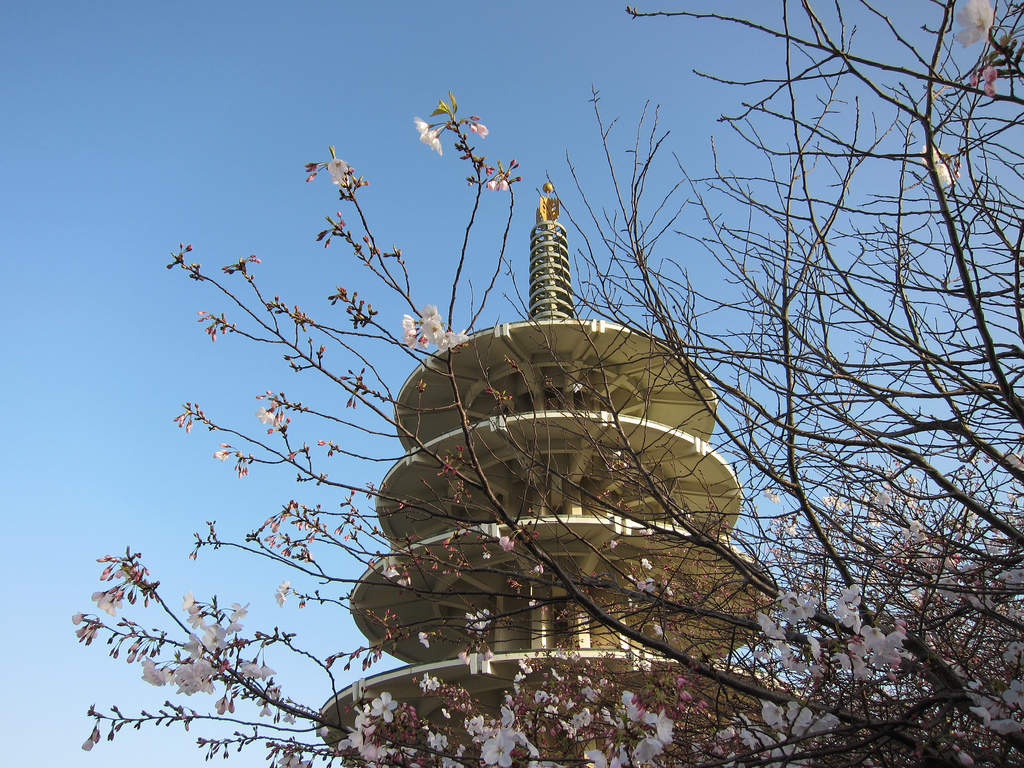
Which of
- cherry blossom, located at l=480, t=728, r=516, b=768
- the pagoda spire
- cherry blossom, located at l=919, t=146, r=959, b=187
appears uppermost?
the pagoda spire

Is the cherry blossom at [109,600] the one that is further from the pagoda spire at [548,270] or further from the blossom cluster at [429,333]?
the pagoda spire at [548,270]

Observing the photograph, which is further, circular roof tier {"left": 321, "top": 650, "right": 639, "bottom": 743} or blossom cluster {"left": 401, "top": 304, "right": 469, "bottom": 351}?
circular roof tier {"left": 321, "top": 650, "right": 639, "bottom": 743}

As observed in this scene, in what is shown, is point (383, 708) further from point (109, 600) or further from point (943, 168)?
point (943, 168)

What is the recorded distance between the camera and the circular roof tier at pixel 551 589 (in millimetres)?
4090

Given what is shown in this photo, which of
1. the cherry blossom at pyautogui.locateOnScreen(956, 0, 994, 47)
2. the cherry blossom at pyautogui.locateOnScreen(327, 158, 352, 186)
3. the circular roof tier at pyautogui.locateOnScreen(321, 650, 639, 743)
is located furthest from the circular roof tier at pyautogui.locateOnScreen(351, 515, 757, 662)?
the cherry blossom at pyautogui.locateOnScreen(956, 0, 994, 47)

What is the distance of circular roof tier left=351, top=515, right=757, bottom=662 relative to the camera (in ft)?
13.4

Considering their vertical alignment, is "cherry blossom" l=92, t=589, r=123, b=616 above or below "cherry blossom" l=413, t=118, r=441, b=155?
below

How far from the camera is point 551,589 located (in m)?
4.79

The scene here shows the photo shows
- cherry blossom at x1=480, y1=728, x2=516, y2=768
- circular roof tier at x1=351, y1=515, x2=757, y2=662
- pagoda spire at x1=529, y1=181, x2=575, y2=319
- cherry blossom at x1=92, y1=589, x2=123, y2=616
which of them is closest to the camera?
cherry blossom at x1=480, y1=728, x2=516, y2=768

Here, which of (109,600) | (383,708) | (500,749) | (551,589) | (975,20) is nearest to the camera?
(975,20)

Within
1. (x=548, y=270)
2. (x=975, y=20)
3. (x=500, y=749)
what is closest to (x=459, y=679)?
(x=500, y=749)

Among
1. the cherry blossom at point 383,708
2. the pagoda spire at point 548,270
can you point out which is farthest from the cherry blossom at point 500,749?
the pagoda spire at point 548,270

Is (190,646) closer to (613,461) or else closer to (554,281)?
(613,461)

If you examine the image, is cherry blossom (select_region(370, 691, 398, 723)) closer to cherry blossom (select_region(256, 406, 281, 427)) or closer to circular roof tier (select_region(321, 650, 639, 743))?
cherry blossom (select_region(256, 406, 281, 427))
